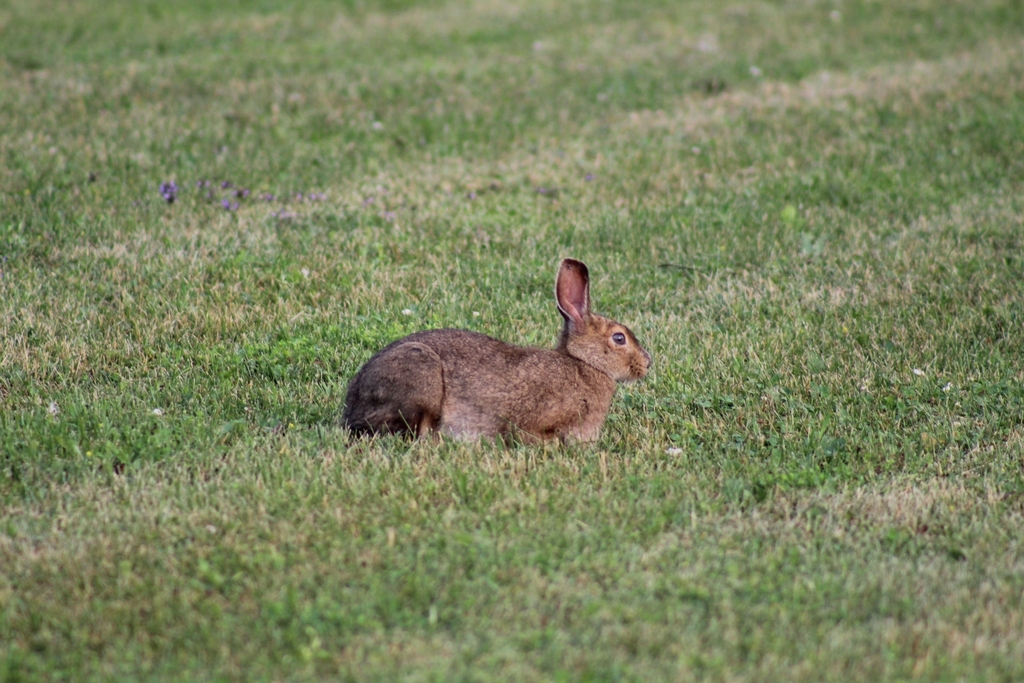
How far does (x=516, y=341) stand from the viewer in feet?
24.3

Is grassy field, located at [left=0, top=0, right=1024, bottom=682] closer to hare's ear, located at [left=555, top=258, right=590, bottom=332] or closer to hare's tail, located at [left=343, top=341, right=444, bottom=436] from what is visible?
hare's tail, located at [left=343, top=341, right=444, bottom=436]

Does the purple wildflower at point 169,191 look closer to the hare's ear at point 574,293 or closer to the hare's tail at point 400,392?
the hare's tail at point 400,392

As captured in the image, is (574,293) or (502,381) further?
(574,293)

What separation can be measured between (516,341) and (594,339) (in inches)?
41.4

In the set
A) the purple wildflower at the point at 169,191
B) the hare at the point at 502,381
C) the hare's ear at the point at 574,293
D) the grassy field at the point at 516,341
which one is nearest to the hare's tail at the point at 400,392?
the hare at the point at 502,381

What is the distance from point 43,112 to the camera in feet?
39.9

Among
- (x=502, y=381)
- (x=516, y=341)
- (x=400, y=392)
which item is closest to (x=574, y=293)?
(x=502, y=381)

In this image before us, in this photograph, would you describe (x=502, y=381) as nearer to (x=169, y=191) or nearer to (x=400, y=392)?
(x=400, y=392)

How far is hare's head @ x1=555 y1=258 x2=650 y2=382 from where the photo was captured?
638 centimetres

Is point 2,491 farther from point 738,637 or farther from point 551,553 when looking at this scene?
point 738,637

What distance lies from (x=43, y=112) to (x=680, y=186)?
7011mm

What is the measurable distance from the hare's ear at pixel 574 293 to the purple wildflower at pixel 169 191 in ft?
15.8

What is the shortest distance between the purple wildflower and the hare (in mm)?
4644

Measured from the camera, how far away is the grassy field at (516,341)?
4.33 meters
